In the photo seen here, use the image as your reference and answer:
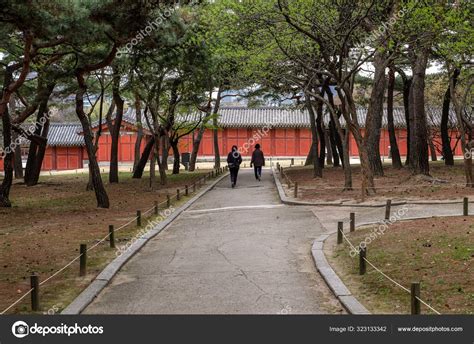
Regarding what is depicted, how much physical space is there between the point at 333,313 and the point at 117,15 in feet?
26.2

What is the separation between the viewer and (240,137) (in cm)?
5728

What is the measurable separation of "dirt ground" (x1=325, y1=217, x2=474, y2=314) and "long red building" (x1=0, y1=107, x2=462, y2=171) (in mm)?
41296

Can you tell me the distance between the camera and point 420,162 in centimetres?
2122

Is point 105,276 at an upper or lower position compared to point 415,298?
lower

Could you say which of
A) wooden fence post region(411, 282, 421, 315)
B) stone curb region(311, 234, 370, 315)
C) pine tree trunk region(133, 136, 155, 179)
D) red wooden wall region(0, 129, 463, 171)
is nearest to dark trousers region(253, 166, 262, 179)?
pine tree trunk region(133, 136, 155, 179)

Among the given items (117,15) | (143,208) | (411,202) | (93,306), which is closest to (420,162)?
(411,202)

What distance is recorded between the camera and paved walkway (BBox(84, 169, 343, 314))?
7.13 metres

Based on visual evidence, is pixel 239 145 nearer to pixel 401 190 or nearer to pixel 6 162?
pixel 401 190

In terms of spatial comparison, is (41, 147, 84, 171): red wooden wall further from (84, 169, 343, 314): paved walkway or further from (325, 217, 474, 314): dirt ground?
(325, 217, 474, 314): dirt ground

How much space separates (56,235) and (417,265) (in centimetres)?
783

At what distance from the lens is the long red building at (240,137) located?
51.8 metres

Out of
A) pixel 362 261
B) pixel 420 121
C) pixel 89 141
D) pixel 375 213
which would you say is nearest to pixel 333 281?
pixel 362 261

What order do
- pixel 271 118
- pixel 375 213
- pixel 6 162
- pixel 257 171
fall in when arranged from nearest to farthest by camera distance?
pixel 375 213 → pixel 6 162 → pixel 257 171 → pixel 271 118

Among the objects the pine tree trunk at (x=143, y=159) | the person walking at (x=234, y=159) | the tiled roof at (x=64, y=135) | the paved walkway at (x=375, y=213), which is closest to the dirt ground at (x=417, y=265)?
the paved walkway at (x=375, y=213)
